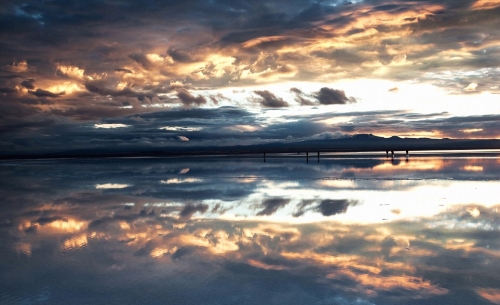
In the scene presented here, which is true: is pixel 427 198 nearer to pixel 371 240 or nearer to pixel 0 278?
pixel 371 240

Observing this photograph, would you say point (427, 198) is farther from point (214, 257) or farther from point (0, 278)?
point (0, 278)

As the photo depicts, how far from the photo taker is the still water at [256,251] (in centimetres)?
633

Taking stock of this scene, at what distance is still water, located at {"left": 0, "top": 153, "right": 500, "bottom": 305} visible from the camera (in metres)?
6.33

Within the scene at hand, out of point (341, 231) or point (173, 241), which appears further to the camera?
point (341, 231)

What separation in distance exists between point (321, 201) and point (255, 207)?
2852mm

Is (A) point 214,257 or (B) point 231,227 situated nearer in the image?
(A) point 214,257

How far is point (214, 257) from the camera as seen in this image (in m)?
8.38

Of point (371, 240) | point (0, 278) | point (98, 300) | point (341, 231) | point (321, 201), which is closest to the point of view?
point (98, 300)

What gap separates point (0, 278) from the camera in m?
7.18

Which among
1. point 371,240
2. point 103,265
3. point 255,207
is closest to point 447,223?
point 371,240

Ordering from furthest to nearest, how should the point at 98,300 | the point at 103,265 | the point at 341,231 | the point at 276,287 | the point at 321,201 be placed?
the point at 321,201, the point at 341,231, the point at 103,265, the point at 276,287, the point at 98,300

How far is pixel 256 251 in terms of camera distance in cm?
879

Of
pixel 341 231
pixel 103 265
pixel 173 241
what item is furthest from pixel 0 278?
pixel 341 231

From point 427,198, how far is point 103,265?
43.3 feet
